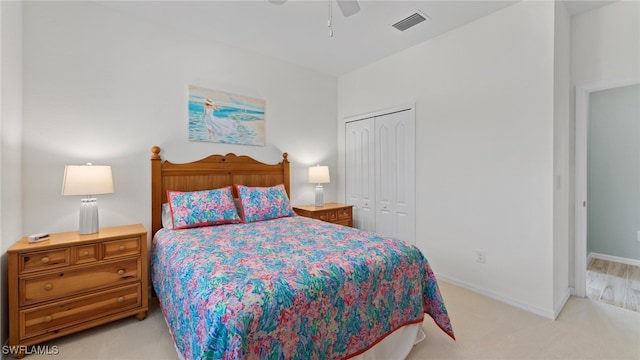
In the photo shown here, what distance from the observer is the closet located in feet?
11.2

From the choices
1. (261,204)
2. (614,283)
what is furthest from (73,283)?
(614,283)

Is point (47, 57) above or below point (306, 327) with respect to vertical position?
above

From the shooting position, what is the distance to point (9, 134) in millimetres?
1940

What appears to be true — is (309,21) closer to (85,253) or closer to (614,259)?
(85,253)

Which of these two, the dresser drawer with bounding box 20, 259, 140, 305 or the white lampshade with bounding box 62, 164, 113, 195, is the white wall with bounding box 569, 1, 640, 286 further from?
the white lampshade with bounding box 62, 164, 113, 195

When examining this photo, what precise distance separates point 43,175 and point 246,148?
6.01ft

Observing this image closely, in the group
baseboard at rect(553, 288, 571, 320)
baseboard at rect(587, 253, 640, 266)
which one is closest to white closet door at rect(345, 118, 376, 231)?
baseboard at rect(553, 288, 571, 320)

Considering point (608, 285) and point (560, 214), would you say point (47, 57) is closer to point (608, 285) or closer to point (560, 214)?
point (560, 214)

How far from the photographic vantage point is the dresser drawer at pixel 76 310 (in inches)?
72.7

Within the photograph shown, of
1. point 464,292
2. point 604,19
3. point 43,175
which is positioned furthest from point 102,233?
point 604,19

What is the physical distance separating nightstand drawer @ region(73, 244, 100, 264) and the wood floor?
4.40m

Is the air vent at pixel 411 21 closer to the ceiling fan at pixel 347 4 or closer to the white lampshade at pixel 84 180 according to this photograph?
the ceiling fan at pixel 347 4

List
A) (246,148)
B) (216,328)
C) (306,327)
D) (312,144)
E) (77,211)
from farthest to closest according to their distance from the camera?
(312,144) < (246,148) < (77,211) < (306,327) < (216,328)

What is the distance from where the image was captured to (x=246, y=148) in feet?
11.3
